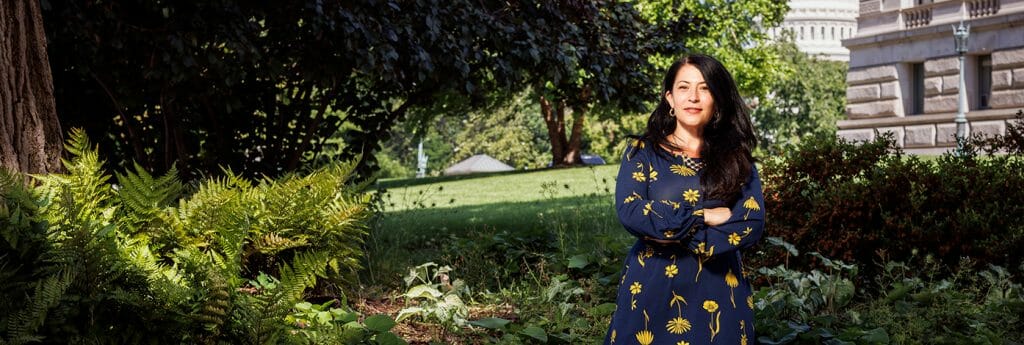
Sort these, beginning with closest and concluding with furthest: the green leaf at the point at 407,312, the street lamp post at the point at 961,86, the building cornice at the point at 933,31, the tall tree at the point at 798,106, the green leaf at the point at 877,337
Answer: the green leaf at the point at 877,337
the green leaf at the point at 407,312
the street lamp post at the point at 961,86
the building cornice at the point at 933,31
the tall tree at the point at 798,106

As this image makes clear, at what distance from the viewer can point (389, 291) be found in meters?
7.23

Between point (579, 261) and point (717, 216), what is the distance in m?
3.61

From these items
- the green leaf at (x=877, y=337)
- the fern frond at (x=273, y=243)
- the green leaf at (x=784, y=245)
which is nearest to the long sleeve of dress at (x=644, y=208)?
the green leaf at (x=877, y=337)

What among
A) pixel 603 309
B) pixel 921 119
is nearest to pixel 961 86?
pixel 921 119

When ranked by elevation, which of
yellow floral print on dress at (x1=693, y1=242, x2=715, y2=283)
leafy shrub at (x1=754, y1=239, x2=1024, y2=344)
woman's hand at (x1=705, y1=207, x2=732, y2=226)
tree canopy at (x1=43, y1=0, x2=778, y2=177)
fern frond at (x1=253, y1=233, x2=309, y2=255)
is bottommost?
leafy shrub at (x1=754, y1=239, x2=1024, y2=344)

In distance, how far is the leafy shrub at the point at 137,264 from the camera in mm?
4043

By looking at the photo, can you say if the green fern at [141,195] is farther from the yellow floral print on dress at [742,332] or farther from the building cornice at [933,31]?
the building cornice at [933,31]

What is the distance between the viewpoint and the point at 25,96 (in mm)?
5125

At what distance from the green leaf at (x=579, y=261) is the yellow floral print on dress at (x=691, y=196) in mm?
3381

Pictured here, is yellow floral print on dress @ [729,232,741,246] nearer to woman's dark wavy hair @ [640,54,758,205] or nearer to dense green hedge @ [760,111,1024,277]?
woman's dark wavy hair @ [640,54,758,205]

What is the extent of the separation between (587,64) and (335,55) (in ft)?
8.32

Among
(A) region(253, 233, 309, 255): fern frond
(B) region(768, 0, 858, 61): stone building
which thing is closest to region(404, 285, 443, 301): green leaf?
(A) region(253, 233, 309, 255): fern frond

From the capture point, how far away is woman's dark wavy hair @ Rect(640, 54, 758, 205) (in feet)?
12.1

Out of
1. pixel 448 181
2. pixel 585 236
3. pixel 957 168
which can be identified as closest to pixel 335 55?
pixel 585 236
